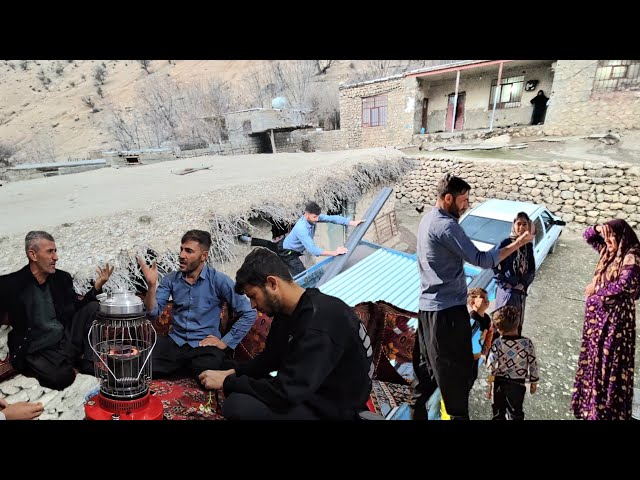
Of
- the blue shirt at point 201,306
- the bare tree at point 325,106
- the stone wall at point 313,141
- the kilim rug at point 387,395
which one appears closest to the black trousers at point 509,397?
the kilim rug at point 387,395

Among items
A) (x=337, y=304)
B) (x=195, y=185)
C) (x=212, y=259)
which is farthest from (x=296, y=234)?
(x=337, y=304)

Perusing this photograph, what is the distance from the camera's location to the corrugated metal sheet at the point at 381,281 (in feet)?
9.88

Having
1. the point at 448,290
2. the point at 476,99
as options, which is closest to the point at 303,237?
the point at 448,290

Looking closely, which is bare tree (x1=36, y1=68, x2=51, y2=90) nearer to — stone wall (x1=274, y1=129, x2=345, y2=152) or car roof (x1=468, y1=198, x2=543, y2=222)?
stone wall (x1=274, y1=129, x2=345, y2=152)

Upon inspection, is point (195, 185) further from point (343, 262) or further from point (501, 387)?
point (501, 387)

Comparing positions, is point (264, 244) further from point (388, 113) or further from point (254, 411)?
point (388, 113)

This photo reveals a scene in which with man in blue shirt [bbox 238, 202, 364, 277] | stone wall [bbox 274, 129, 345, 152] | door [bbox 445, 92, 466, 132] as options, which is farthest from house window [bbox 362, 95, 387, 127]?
man in blue shirt [bbox 238, 202, 364, 277]

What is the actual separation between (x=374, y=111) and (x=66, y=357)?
288 inches

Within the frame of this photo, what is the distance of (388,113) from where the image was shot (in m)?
7.23

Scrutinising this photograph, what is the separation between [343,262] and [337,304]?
234cm

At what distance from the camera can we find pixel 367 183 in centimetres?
484

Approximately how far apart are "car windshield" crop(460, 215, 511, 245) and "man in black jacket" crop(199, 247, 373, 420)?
4.82 feet

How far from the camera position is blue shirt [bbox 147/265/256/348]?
A: 2.14 metres

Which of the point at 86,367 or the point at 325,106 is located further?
the point at 325,106
